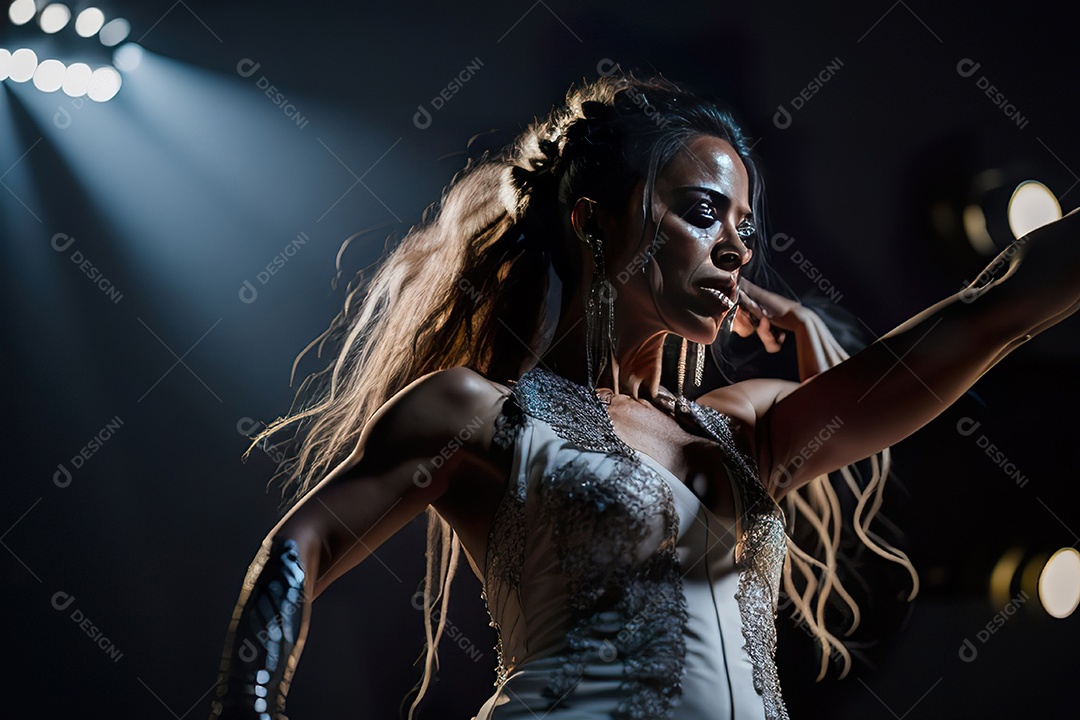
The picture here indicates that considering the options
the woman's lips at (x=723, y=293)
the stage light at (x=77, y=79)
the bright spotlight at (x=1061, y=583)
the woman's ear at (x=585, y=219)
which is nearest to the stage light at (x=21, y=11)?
the stage light at (x=77, y=79)

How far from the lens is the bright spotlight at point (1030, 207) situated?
203cm

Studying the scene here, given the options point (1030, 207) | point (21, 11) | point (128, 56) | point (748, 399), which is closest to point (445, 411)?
point (748, 399)

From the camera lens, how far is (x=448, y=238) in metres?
1.50

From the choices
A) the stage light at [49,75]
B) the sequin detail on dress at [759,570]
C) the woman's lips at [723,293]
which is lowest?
the sequin detail on dress at [759,570]

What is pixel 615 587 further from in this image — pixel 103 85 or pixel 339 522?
pixel 103 85

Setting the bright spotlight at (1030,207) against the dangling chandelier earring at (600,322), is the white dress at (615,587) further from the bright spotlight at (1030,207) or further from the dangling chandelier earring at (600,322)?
the bright spotlight at (1030,207)

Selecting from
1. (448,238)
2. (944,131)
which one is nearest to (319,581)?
(448,238)

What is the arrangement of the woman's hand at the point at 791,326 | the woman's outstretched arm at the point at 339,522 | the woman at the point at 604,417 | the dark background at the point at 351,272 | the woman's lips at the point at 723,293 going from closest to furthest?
1. the woman's outstretched arm at the point at 339,522
2. the woman at the point at 604,417
3. the woman's lips at the point at 723,293
4. the woman's hand at the point at 791,326
5. the dark background at the point at 351,272

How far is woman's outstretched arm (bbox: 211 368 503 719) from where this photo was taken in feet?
3.22

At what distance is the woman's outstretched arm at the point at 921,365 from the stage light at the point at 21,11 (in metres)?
1.82

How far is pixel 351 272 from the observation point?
2271mm

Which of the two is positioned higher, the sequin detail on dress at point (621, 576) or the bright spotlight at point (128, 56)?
the bright spotlight at point (128, 56)

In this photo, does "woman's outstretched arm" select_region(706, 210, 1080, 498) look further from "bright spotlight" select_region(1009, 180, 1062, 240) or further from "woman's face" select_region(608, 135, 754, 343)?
"bright spotlight" select_region(1009, 180, 1062, 240)

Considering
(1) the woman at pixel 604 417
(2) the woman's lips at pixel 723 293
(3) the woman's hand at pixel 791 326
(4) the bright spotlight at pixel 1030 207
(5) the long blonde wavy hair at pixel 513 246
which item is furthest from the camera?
(4) the bright spotlight at pixel 1030 207
